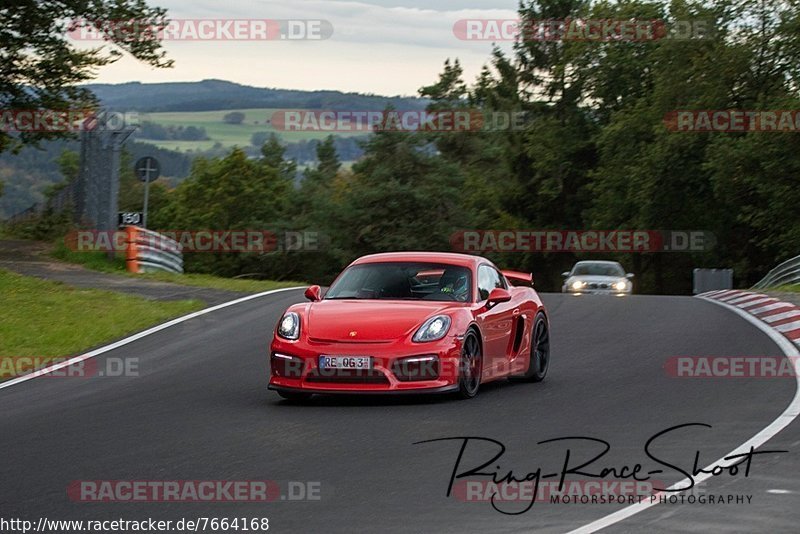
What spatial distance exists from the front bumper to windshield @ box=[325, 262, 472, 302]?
108 centimetres

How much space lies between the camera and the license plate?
11734 millimetres

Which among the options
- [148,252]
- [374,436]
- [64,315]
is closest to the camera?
[374,436]

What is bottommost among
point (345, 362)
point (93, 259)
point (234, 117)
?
point (93, 259)

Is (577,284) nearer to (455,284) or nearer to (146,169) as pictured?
(146,169)

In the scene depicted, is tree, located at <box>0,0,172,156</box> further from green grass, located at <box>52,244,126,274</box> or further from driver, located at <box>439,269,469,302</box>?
driver, located at <box>439,269,469,302</box>

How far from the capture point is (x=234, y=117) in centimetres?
16738

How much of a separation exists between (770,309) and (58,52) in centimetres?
1892

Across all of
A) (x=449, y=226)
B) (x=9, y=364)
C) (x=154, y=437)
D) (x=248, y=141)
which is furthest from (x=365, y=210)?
(x=248, y=141)

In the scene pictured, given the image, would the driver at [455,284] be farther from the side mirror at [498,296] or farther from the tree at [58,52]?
the tree at [58,52]

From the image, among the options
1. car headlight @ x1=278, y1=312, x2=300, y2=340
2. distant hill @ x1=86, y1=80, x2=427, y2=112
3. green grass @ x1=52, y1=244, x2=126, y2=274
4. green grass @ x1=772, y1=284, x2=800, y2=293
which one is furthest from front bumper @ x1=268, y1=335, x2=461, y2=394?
distant hill @ x1=86, y1=80, x2=427, y2=112

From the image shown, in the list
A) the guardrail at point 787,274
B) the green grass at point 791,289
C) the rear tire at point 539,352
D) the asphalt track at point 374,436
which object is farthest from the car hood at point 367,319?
the guardrail at point 787,274

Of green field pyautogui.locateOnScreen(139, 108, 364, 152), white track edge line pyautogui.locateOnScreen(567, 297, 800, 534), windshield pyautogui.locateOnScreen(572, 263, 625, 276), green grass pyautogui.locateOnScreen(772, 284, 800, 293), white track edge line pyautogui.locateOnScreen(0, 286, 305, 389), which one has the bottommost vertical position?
windshield pyautogui.locateOnScreen(572, 263, 625, 276)

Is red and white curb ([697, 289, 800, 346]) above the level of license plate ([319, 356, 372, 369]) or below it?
below

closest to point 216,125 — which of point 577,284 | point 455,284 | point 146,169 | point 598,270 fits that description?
point 598,270
